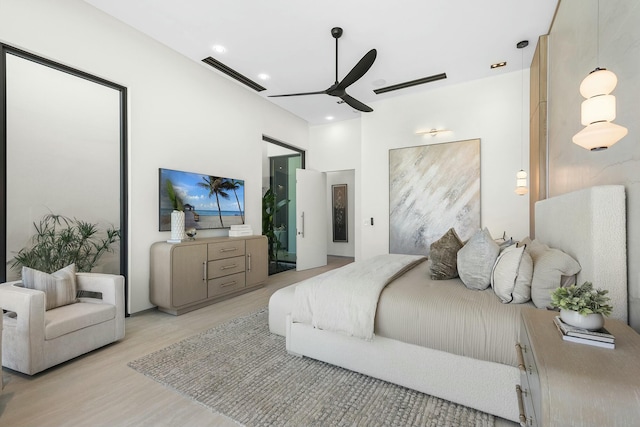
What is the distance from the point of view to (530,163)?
4.00 metres

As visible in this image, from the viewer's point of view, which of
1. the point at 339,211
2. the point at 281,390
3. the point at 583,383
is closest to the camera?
the point at 583,383

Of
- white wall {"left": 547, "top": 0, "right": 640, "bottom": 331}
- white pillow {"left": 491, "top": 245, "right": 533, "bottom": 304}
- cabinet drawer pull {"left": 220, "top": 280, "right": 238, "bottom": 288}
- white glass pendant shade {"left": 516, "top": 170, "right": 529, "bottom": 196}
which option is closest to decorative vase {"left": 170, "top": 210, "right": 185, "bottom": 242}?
cabinet drawer pull {"left": 220, "top": 280, "right": 238, "bottom": 288}

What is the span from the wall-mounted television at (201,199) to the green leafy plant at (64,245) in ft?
2.09

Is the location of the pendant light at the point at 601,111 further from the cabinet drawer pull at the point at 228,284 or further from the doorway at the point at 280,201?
the doorway at the point at 280,201

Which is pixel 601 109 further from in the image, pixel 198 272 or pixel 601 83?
pixel 198 272

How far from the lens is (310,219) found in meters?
6.23

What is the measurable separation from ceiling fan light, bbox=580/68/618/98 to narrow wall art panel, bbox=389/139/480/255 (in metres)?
3.33

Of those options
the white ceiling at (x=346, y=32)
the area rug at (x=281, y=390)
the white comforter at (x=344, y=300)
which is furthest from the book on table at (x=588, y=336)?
the white ceiling at (x=346, y=32)

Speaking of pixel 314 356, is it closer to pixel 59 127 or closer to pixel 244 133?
pixel 59 127

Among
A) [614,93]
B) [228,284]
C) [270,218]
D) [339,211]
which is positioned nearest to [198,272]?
[228,284]

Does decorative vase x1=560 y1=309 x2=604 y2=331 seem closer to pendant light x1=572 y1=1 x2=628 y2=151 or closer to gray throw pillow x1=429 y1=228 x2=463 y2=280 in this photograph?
pendant light x1=572 y1=1 x2=628 y2=151

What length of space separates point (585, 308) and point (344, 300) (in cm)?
131

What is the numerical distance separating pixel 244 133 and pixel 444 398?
4.47 meters

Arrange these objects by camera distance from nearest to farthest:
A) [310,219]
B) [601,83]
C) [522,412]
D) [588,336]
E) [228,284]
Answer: [588,336] < [522,412] < [601,83] < [228,284] < [310,219]
